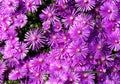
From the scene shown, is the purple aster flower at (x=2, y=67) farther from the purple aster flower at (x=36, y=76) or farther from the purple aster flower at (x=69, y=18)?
the purple aster flower at (x=69, y=18)

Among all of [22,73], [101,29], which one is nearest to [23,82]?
[22,73]

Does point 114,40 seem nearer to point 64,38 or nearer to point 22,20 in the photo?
point 64,38

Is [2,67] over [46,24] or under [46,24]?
under

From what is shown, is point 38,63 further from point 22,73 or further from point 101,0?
point 101,0

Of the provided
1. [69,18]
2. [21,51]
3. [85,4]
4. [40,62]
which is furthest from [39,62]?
[85,4]

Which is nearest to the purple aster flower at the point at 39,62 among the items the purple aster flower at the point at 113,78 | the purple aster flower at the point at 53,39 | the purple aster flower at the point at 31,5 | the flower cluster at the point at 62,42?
the flower cluster at the point at 62,42

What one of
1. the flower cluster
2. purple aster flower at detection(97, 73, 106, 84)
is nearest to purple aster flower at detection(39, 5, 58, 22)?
the flower cluster
